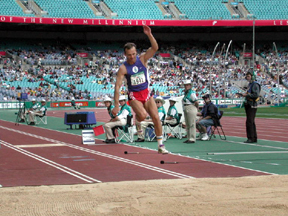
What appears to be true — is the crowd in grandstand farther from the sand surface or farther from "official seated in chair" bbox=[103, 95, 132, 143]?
the sand surface

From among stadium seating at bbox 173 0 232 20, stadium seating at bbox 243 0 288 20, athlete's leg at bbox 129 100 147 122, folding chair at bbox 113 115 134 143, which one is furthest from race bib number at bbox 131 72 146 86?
stadium seating at bbox 243 0 288 20

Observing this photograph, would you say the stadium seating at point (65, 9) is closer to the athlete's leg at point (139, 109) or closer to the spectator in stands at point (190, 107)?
the spectator in stands at point (190, 107)

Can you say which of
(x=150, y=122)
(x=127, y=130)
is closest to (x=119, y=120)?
(x=127, y=130)

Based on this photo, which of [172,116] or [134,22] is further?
[134,22]

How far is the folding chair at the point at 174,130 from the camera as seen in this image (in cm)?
1642

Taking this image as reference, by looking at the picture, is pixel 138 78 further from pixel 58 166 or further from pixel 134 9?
pixel 134 9

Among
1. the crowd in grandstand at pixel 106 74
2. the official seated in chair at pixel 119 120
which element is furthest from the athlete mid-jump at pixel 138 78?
the crowd in grandstand at pixel 106 74

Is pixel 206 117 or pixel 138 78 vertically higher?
pixel 138 78

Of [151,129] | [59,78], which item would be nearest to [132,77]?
[151,129]

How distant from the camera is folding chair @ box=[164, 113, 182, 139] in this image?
1642cm

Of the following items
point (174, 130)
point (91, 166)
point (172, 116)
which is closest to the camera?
point (91, 166)

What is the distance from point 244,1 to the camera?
6238cm

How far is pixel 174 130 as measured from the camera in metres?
17.4

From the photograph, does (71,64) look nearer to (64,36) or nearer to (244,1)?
(64,36)
